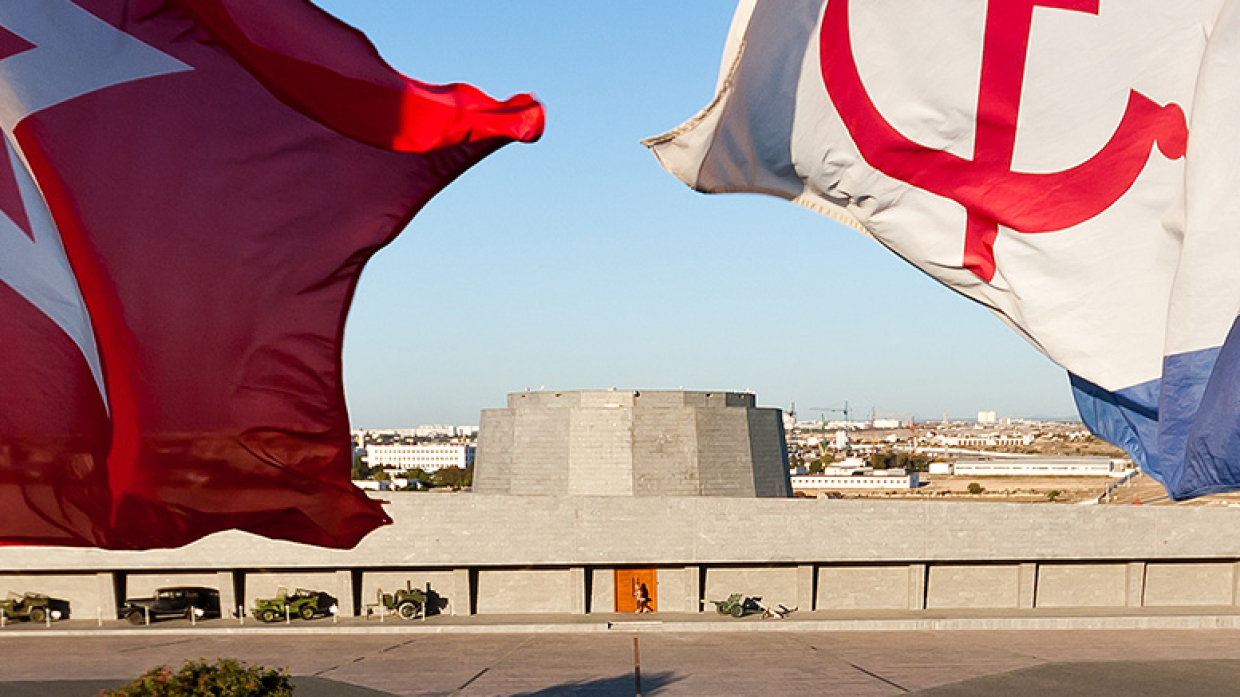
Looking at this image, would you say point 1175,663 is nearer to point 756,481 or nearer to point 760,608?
point 760,608

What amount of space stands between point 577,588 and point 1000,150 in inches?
1096

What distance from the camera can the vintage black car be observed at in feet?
112

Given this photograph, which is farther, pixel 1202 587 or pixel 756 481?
pixel 756 481

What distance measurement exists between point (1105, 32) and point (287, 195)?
21.2 ft

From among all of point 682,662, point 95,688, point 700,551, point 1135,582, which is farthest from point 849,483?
point 95,688

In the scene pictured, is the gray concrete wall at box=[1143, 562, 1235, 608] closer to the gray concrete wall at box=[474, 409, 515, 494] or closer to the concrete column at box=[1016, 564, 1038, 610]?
the concrete column at box=[1016, 564, 1038, 610]

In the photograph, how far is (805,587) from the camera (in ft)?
114

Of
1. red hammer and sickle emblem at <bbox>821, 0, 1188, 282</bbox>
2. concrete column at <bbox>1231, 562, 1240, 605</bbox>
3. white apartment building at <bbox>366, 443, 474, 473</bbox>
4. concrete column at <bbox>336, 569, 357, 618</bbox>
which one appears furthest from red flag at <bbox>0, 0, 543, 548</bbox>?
white apartment building at <bbox>366, 443, 474, 473</bbox>

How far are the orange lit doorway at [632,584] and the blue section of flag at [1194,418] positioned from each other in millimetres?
27527

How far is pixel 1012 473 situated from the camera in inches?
4732

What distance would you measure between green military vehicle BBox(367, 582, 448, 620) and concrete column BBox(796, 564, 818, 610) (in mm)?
10937

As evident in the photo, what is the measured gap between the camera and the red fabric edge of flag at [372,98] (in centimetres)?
893

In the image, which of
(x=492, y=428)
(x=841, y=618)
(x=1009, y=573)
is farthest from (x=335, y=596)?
(x=1009, y=573)

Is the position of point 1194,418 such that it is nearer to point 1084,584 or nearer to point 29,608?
point 1084,584
